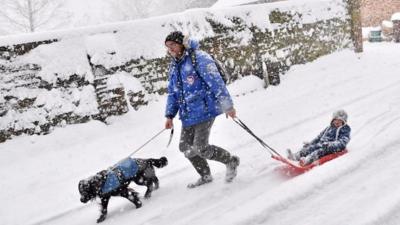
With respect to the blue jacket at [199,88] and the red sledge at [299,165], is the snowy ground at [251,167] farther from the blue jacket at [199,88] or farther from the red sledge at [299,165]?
the blue jacket at [199,88]

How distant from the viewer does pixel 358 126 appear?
7.16 metres

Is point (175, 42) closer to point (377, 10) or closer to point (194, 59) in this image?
point (194, 59)

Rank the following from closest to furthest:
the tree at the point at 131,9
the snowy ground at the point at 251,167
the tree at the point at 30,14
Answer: the snowy ground at the point at 251,167 → the tree at the point at 30,14 → the tree at the point at 131,9

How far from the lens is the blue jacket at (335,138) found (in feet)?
19.0

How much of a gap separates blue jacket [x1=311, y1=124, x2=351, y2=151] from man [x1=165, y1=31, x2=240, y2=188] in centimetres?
165

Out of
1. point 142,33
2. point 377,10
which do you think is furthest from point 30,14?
Answer: point 142,33

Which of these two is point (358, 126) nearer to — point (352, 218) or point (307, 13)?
point (352, 218)

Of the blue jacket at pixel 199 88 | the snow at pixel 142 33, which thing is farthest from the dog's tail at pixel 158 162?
the snow at pixel 142 33

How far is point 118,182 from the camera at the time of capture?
493 centimetres

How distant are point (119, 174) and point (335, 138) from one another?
3.07 metres

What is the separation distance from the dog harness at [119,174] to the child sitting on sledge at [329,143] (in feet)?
7.41

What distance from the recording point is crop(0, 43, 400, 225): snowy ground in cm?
442

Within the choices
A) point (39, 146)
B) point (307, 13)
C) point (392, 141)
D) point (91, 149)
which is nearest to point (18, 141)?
point (39, 146)

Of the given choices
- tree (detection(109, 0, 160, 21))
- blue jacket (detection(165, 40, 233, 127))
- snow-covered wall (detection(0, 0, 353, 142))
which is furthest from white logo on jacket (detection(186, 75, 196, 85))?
tree (detection(109, 0, 160, 21))
